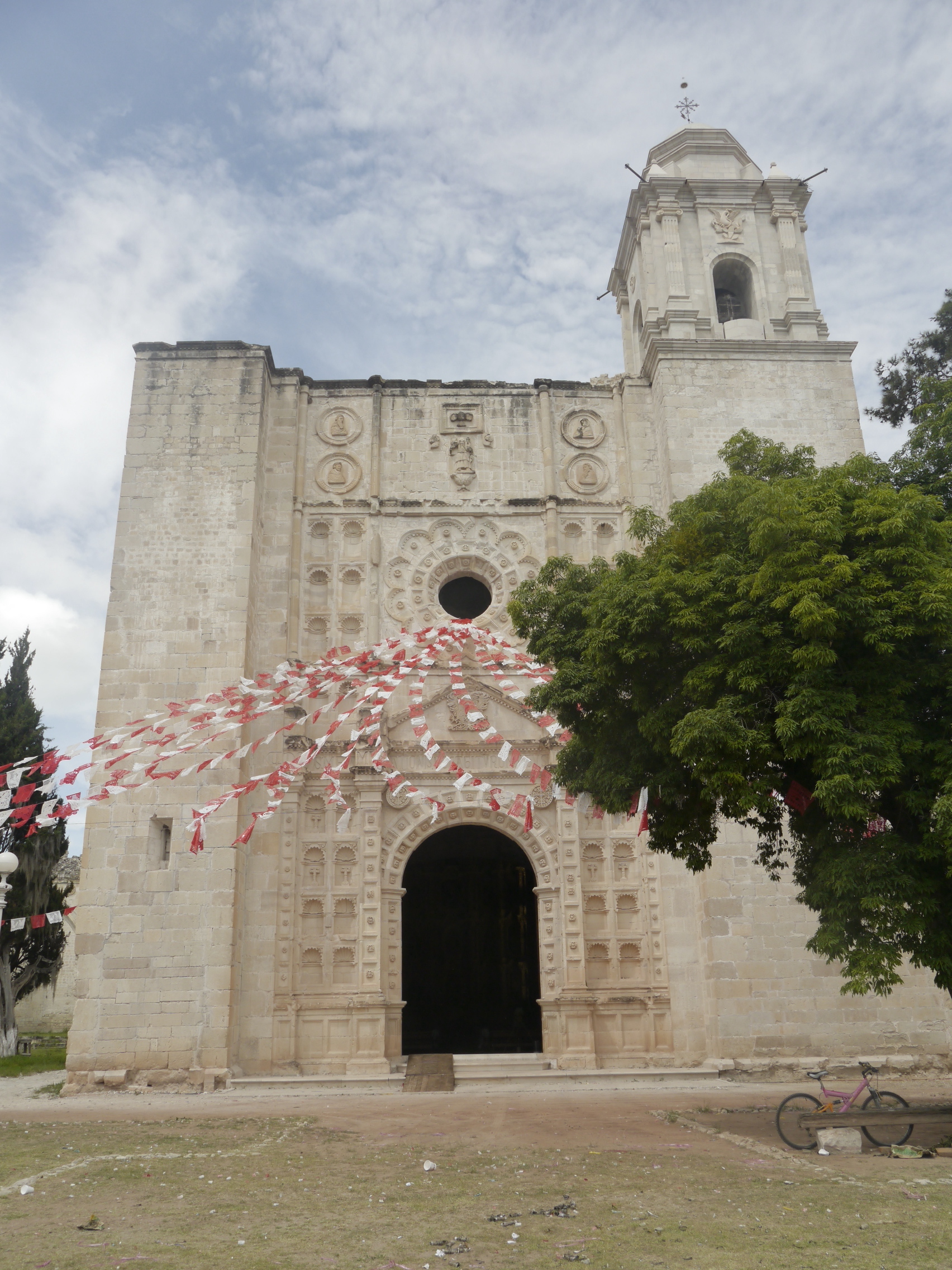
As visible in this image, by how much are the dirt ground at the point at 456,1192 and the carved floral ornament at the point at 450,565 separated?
7.99 m

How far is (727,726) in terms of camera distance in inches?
332

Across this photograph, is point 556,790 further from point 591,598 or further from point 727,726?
point 727,726

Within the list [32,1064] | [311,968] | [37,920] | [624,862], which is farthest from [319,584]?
[32,1064]

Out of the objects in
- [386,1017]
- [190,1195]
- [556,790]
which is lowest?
[190,1195]

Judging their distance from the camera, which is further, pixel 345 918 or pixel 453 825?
pixel 453 825

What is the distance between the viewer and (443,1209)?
6.37 m

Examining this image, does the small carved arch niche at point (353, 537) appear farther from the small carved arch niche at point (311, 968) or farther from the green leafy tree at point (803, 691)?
the green leafy tree at point (803, 691)

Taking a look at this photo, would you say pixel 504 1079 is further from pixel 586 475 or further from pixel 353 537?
pixel 586 475

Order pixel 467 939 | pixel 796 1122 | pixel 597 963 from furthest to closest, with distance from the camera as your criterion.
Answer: pixel 467 939 → pixel 597 963 → pixel 796 1122

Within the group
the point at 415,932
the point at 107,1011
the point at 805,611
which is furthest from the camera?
the point at 415,932

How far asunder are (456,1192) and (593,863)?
862cm

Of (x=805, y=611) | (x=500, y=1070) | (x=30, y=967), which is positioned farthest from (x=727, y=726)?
(x=30, y=967)

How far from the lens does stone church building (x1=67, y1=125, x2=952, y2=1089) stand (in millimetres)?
13930

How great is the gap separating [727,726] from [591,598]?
2.28m
